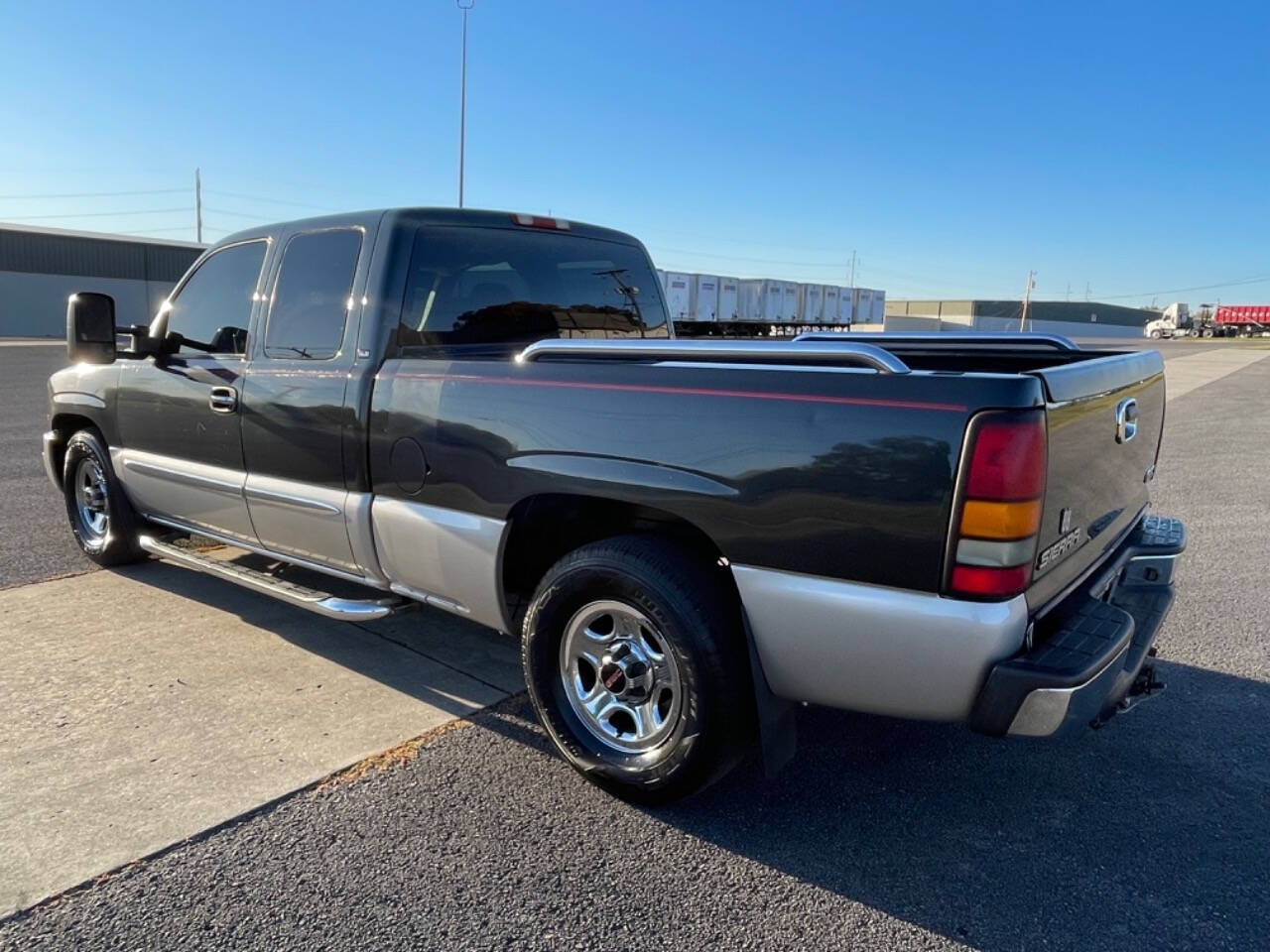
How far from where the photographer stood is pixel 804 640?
254 centimetres

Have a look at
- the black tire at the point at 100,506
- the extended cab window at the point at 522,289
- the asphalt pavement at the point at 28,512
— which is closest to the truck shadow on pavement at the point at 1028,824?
the extended cab window at the point at 522,289

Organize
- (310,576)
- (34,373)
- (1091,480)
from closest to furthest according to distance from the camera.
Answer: (1091,480) → (310,576) → (34,373)

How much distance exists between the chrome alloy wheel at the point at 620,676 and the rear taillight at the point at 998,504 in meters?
0.96

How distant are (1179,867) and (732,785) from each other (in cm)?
138

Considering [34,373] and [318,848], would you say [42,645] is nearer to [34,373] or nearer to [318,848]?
[318,848]

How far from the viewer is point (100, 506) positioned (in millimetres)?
5414

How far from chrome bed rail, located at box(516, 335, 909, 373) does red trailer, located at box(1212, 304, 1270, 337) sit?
312ft

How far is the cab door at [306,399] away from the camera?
373 cm

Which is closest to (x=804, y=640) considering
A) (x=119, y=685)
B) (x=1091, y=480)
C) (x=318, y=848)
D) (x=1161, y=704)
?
(x=1091, y=480)

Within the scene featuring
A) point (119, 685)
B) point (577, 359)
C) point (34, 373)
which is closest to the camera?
point (577, 359)

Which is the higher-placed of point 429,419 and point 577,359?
point 577,359

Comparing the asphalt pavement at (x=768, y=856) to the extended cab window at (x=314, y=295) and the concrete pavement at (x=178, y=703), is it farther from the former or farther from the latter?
the extended cab window at (x=314, y=295)

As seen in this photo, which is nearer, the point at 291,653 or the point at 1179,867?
the point at 1179,867

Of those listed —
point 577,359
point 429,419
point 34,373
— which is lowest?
point 34,373
